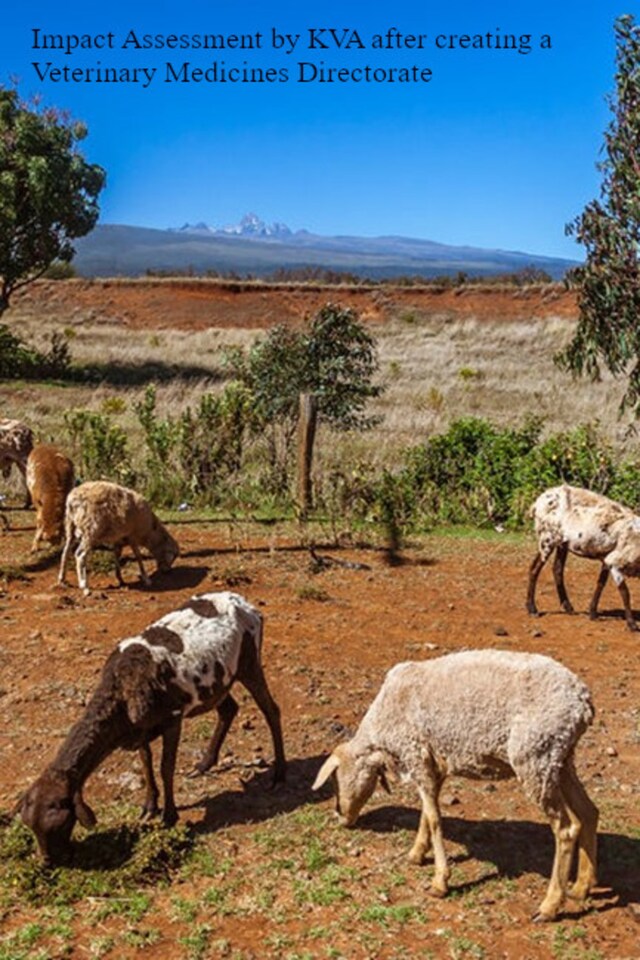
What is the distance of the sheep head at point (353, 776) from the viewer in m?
6.84

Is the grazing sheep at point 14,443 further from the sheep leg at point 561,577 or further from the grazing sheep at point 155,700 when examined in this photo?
the grazing sheep at point 155,700

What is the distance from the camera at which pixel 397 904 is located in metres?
6.27

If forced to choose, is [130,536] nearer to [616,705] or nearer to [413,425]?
[616,705]

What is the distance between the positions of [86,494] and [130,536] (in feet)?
2.59

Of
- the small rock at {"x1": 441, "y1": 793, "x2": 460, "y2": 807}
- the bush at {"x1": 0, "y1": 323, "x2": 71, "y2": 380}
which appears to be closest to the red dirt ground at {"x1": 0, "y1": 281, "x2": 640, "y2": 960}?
the small rock at {"x1": 441, "y1": 793, "x2": 460, "y2": 807}

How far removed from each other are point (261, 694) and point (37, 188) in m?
31.7

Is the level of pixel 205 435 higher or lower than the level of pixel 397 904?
higher

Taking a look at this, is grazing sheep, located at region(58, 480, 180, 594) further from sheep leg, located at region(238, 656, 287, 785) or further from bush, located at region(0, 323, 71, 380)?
bush, located at region(0, 323, 71, 380)

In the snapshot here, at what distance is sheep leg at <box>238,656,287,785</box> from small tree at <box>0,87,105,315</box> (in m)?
31.4

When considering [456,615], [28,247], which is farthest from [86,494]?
[28,247]

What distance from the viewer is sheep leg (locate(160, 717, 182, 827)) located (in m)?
7.11

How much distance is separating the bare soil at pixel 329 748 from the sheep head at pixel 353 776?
0.24m

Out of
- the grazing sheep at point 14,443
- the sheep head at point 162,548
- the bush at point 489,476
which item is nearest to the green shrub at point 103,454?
the grazing sheep at point 14,443

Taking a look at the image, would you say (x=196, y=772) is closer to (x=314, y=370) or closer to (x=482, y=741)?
(x=482, y=741)
